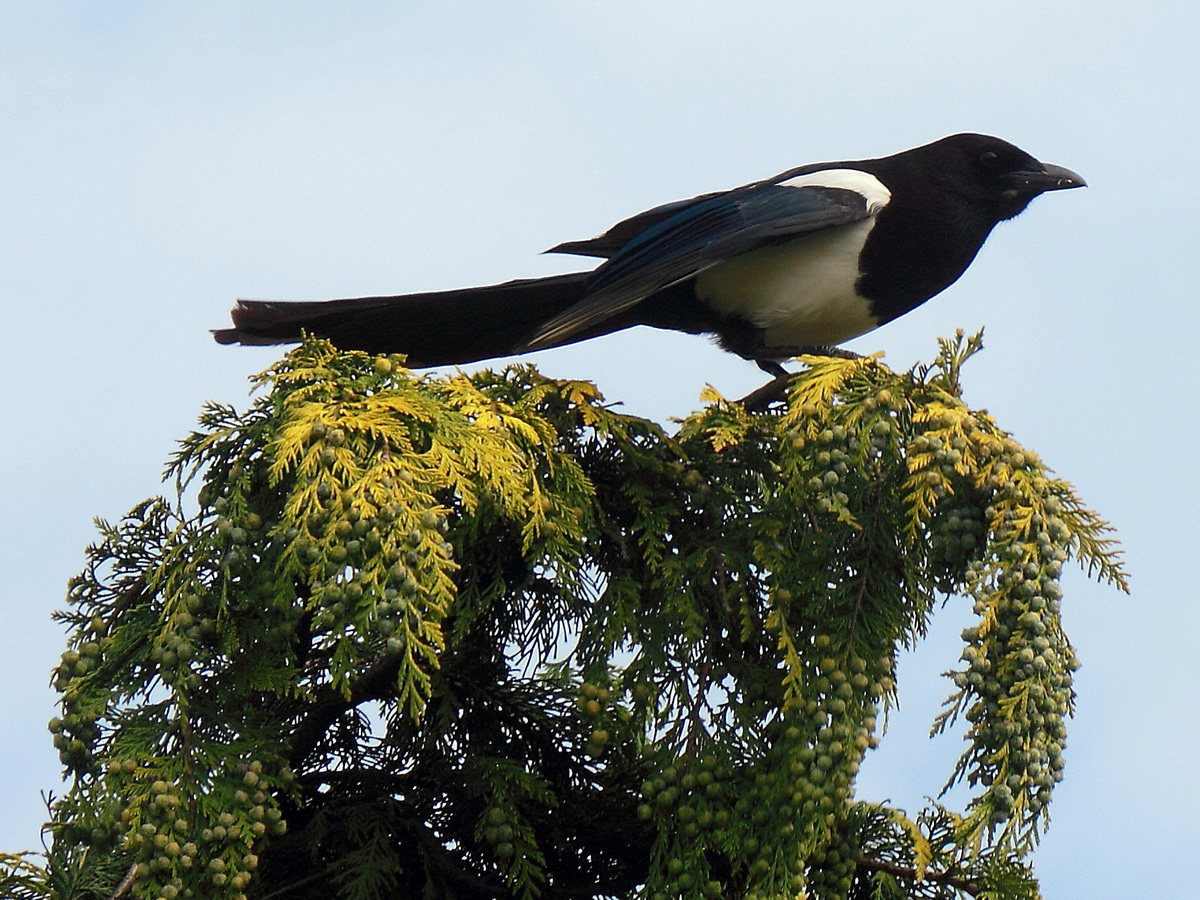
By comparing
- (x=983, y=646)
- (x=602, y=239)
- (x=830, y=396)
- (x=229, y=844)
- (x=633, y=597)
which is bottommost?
(x=229, y=844)

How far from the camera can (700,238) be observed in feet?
10.2

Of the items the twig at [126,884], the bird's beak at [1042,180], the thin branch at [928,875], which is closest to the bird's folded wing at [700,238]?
the bird's beak at [1042,180]

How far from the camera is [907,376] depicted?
2160 millimetres

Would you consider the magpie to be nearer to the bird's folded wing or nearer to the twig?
the bird's folded wing

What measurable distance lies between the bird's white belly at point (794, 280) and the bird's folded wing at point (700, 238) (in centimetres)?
7

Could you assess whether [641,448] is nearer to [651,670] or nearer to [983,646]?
[651,670]

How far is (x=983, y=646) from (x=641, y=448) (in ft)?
2.39

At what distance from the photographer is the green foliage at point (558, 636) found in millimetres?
1866

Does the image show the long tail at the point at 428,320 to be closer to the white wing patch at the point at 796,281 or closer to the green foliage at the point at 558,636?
the white wing patch at the point at 796,281

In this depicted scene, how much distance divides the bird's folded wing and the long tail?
2.7 inches

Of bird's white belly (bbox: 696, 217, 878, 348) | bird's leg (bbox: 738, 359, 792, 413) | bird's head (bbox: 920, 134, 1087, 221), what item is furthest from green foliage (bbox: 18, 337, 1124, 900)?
bird's head (bbox: 920, 134, 1087, 221)

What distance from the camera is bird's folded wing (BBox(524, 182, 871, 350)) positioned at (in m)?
2.97

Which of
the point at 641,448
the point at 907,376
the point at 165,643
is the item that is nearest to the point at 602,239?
the point at 641,448

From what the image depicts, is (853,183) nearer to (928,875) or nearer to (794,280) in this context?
(794,280)
